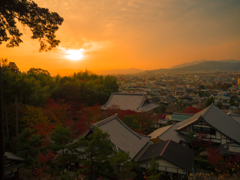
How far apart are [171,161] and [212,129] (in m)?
6.58

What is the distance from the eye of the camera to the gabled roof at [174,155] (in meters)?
8.95

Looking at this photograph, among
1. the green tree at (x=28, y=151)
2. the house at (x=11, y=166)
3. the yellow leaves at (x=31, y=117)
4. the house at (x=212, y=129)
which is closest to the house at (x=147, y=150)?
the green tree at (x=28, y=151)

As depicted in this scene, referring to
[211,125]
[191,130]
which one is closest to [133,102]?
[191,130]

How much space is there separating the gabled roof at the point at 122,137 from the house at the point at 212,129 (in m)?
3.15

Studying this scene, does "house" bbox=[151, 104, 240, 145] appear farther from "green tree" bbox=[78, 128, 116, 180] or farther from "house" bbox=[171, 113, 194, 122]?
"green tree" bbox=[78, 128, 116, 180]

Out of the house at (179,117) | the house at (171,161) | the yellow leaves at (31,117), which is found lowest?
the house at (179,117)

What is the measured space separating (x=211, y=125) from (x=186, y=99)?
3570 centimetres

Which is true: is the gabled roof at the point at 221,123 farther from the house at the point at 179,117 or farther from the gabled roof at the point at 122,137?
the house at the point at 179,117

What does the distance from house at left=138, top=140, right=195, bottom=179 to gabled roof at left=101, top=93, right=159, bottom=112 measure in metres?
11.7

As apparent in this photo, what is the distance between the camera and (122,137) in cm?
1105

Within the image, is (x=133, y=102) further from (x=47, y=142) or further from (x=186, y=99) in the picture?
(x=186, y=99)

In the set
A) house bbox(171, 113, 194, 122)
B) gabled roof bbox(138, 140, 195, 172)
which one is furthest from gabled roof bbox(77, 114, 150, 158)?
house bbox(171, 113, 194, 122)

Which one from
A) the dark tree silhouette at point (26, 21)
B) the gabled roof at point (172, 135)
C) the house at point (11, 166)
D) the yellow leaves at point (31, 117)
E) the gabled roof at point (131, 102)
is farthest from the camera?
the gabled roof at point (131, 102)

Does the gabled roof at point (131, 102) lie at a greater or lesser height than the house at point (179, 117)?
greater
